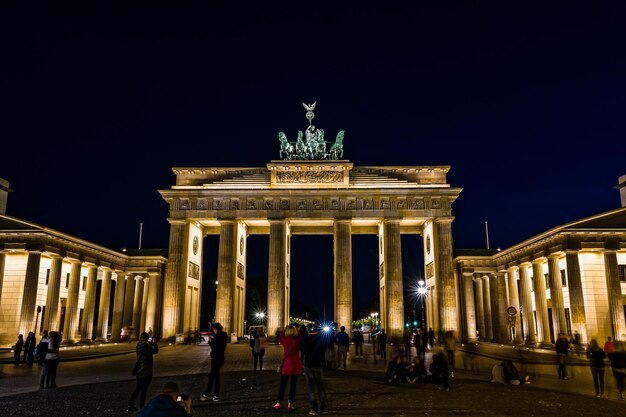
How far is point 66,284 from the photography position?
1907 inches

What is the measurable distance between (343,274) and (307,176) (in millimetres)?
10793

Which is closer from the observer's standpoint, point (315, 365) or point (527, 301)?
point (315, 365)

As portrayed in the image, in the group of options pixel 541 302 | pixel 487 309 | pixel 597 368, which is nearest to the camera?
pixel 597 368

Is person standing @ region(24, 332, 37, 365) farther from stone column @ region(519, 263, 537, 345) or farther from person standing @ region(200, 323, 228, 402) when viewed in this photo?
stone column @ region(519, 263, 537, 345)

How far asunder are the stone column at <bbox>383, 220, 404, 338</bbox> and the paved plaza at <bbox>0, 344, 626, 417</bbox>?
26095 mm

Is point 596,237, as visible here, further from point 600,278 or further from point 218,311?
point 218,311

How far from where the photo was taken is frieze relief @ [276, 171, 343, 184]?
5181 centimetres

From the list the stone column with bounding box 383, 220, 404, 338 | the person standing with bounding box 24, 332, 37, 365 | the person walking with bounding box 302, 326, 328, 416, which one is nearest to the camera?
the person walking with bounding box 302, 326, 328, 416

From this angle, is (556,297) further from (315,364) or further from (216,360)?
(216,360)

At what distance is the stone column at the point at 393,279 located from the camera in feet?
159

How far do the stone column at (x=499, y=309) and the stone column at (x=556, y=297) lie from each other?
12505 millimetres

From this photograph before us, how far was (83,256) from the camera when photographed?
43625mm

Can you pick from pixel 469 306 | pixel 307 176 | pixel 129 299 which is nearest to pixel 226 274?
pixel 129 299

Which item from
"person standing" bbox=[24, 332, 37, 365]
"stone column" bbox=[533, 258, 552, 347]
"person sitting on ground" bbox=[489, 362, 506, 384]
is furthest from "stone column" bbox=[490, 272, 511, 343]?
"person standing" bbox=[24, 332, 37, 365]
